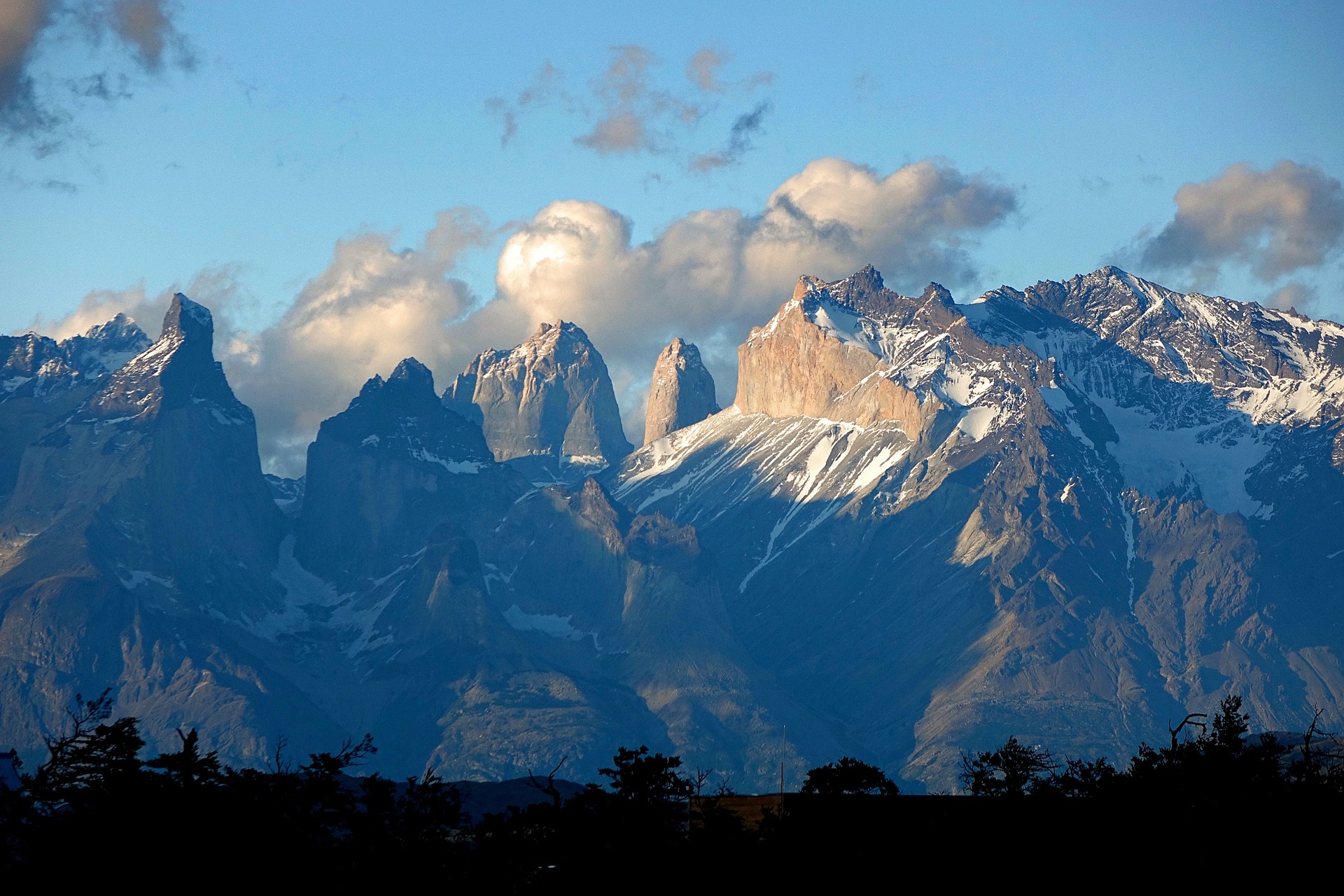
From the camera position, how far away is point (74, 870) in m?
57.8

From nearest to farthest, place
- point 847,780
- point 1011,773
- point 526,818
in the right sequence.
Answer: point 526,818
point 847,780
point 1011,773

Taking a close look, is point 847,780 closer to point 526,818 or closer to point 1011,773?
point 1011,773

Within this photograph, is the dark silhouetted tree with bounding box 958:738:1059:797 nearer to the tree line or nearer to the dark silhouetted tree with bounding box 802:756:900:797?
the tree line

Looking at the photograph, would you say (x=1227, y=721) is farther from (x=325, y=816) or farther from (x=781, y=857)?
(x=325, y=816)

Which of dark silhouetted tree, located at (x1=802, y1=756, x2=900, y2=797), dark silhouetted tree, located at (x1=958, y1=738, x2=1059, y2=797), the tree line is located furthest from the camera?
dark silhouetted tree, located at (x1=958, y1=738, x2=1059, y2=797)

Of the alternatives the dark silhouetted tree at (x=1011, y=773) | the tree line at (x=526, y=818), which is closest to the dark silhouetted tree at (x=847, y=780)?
the tree line at (x=526, y=818)

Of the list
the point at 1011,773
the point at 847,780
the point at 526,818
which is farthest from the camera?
the point at 1011,773

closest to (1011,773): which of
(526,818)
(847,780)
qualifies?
(847,780)

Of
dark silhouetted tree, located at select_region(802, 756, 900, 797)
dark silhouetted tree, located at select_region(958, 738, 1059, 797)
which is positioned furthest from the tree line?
dark silhouetted tree, located at select_region(958, 738, 1059, 797)

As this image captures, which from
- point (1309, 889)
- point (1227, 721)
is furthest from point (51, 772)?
point (1227, 721)

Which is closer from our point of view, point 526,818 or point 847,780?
point 526,818

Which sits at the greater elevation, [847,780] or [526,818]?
[847,780]

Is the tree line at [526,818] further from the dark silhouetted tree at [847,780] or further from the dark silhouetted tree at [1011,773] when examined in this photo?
the dark silhouetted tree at [1011,773]

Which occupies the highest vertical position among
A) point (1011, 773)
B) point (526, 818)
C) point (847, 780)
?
point (1011, 773)
